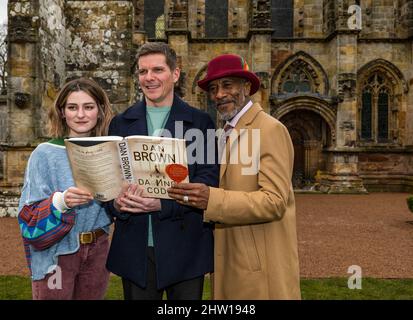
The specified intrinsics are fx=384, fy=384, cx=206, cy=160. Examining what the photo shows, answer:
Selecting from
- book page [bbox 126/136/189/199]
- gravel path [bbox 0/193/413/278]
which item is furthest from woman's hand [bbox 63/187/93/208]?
gravel path [bbox 0/193/413/278]

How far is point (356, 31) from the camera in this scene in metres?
16.4

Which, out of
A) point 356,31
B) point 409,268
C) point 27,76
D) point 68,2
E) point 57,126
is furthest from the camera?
point 356,31

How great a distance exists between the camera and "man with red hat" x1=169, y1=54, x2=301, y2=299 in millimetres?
2107

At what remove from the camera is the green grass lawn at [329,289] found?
4.52 meters

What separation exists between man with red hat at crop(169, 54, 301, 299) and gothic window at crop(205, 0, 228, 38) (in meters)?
17.5

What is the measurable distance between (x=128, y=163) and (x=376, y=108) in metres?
18.1

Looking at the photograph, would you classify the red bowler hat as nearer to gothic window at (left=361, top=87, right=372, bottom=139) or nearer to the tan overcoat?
the tan overcoat

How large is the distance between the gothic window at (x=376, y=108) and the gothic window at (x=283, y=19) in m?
4.60

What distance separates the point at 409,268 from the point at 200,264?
497 cm

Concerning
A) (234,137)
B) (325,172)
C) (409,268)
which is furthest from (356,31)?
(234,137)

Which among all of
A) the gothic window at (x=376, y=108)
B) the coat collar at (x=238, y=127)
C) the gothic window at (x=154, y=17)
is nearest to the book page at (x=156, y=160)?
the coat collar at (x=238, y=127)

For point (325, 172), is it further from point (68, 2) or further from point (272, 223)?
point (272, 223)

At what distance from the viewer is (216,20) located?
18891mm

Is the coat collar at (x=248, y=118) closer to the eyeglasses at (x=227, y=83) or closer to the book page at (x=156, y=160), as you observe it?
the eyeglasses at (x=227, y=83)
